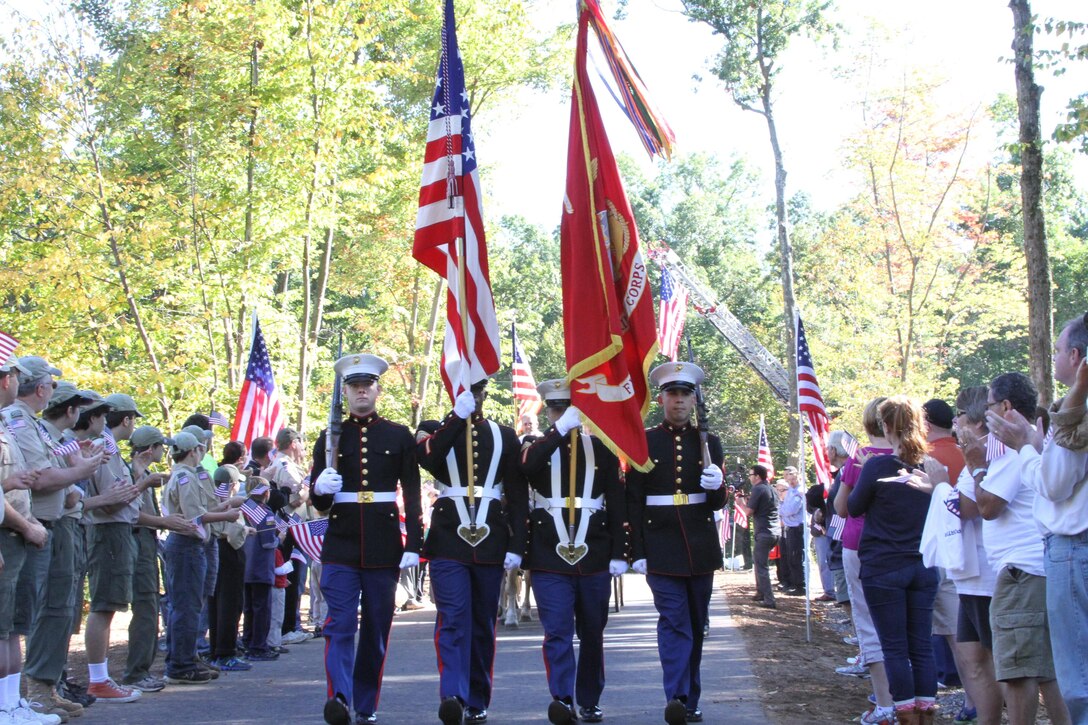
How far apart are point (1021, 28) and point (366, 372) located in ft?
32.7

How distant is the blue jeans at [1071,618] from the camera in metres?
5.49

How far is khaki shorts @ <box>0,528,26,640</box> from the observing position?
795 cm

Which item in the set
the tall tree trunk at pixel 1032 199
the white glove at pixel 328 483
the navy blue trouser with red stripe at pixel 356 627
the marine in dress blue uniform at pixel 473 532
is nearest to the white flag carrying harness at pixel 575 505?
the marine in dress blue uniform at pixel 473 532

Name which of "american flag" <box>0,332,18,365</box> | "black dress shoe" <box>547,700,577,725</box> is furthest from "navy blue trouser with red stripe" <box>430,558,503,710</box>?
"american flag" <box>0,332,18,365</box>

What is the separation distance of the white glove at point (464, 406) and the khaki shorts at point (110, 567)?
127 inches

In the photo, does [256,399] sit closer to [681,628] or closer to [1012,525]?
[681,628]

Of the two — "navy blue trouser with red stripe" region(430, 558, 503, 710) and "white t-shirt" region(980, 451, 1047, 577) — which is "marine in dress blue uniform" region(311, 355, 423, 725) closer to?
"navy blue trouser with red stripe" region(430, 558, 503, 710)

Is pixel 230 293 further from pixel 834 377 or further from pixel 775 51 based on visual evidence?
pixel 834 377

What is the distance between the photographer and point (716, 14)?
35062mm

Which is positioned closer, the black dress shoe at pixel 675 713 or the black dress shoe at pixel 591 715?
the black dress shoe at pixel 675 713

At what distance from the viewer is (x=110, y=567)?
33.1 feet

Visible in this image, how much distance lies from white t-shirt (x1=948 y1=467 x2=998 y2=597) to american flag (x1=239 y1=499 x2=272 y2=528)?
7031 mm

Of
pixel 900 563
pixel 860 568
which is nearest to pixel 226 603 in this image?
pixel 860 568

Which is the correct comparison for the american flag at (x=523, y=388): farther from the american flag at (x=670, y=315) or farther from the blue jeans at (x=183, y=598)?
the blue jeans at (x=183, y=598)
